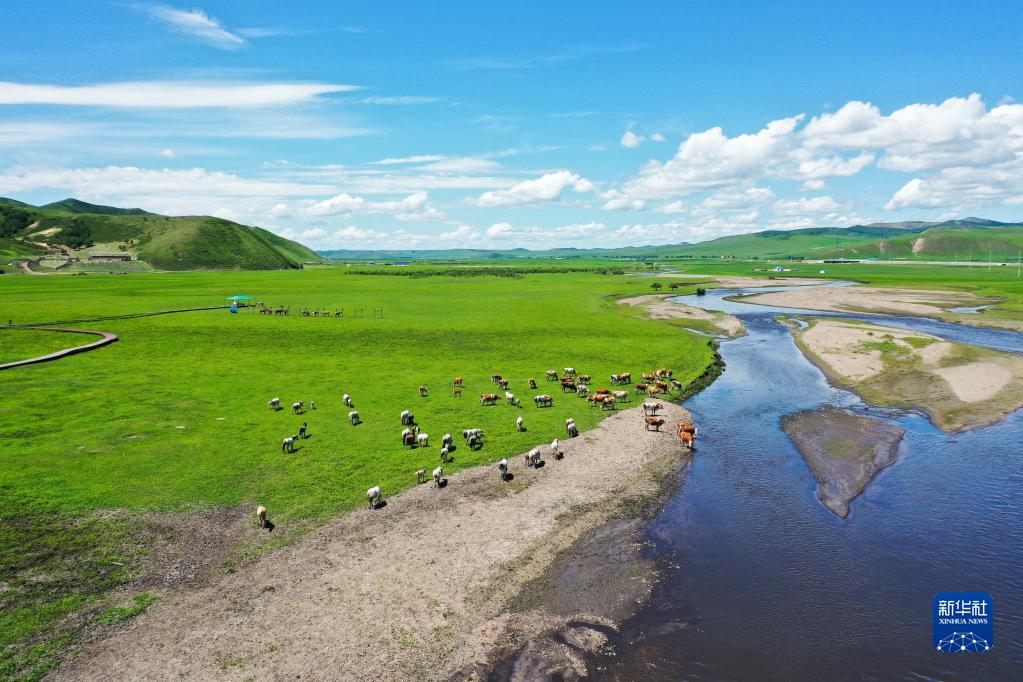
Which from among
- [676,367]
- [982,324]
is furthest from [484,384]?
[982,324]

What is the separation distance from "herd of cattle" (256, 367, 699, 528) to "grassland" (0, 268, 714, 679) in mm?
831

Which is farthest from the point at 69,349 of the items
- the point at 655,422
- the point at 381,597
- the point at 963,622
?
the point at 963,622

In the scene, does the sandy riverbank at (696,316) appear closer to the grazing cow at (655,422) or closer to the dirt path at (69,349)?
the grazing cow at (655,422)

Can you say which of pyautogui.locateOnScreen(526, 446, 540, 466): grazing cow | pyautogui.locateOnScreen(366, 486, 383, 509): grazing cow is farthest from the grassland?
pyautogui.locateOnScreen(526, 446, 540, 466): grazing cow

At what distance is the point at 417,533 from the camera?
23.4m

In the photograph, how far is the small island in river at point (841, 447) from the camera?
93.5ft

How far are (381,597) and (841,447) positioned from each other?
29.9 m

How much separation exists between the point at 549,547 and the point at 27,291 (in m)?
166

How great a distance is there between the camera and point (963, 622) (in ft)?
59.2

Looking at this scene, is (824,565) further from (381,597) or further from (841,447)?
(381,597)

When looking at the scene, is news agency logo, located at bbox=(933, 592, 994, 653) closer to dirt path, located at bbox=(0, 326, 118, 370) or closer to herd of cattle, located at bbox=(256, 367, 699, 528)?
herd of cattle, located at bbox=(256, 367, 699, 528)

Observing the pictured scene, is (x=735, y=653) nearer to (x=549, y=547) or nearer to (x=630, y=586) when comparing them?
(x=630, y=586)

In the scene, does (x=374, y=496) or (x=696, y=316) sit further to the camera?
(x=696, y=316)

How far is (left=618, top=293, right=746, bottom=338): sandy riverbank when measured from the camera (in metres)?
83.4
